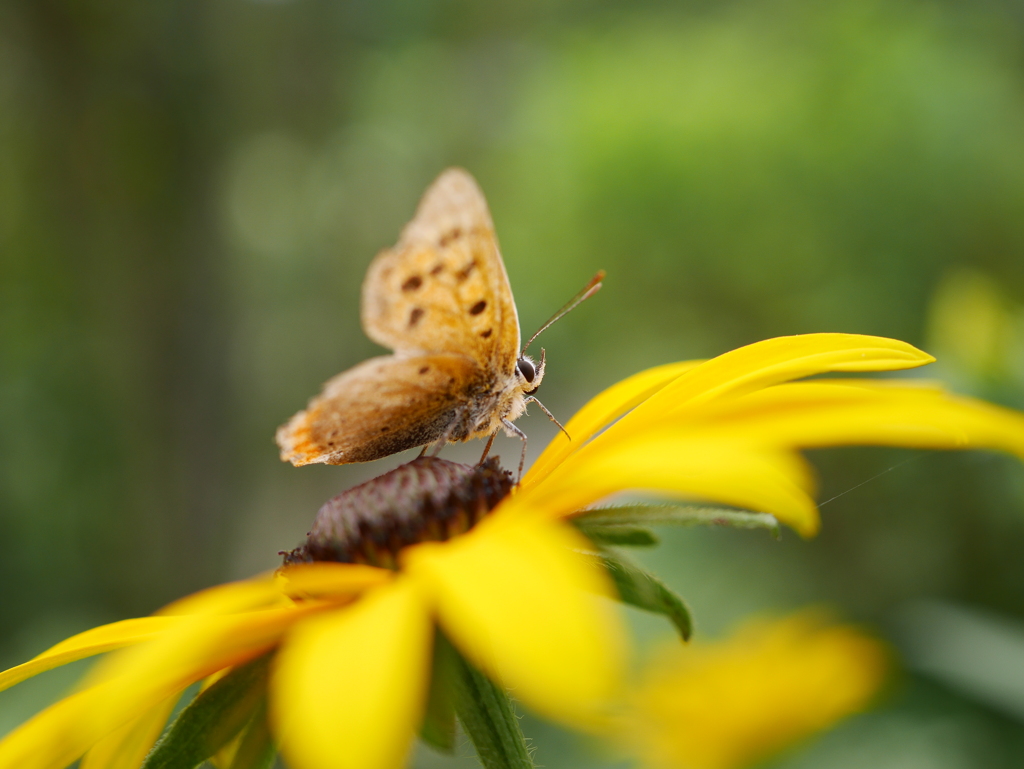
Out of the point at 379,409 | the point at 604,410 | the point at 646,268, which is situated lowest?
the point at 646,268

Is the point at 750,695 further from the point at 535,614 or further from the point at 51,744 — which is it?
the point at 535,614

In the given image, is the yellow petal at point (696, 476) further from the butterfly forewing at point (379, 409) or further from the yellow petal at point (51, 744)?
the yellow petal at point (51, 744)

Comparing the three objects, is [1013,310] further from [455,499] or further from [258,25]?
[258,25]

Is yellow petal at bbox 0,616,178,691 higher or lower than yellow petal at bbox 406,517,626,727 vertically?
lower

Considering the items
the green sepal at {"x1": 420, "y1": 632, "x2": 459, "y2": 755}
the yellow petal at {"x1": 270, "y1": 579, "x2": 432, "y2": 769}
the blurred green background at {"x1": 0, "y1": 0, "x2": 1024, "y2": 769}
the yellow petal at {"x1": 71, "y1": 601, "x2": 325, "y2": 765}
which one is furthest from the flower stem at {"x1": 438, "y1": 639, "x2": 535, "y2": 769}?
the blurred green background at {"x1": 0, "y1": 0, "x2": 1024, "y2": 769}

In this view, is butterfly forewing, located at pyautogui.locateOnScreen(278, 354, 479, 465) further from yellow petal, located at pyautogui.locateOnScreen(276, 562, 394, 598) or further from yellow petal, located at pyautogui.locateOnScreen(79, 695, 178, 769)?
yellow petal, located at pyautogui.locateOnScreen(79, 695, 178, 769)

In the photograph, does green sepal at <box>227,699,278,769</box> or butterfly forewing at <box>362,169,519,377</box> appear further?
butterfly forewing at <box>362,169,519,377</box>

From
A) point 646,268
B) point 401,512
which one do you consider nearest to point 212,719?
point 401,512

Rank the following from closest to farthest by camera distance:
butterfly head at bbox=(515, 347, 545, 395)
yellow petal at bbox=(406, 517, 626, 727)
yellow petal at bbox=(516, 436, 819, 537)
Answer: yellow petal at bbox=(406, 517, 626, 727) < yellow petal at bbox=(516, 436, 819, 537) < butterfly head at bbox=(515, 347, 545, 395)
